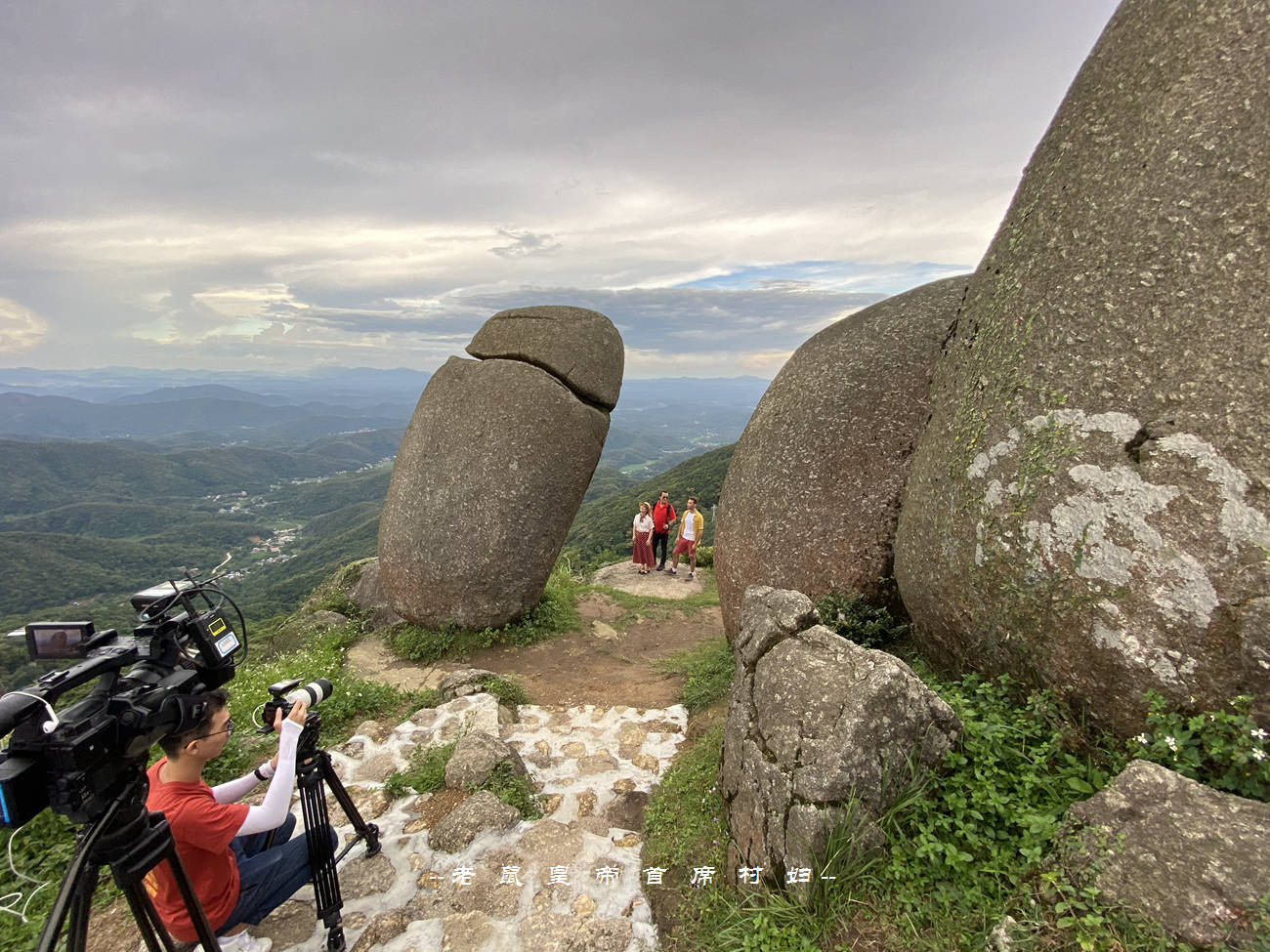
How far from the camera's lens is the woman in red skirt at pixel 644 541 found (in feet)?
48.8

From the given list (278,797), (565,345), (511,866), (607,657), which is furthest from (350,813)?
(565,345)

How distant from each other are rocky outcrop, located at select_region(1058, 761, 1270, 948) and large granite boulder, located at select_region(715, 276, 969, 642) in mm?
2821

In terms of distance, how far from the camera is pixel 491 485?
31.2ft

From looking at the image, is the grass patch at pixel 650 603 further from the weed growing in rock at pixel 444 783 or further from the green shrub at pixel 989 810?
the green shrub at pixel 989 810

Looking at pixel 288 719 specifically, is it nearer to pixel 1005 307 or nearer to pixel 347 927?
pixel 347 927

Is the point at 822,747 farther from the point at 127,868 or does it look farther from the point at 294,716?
the point at 127,868

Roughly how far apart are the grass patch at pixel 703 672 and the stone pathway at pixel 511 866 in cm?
68

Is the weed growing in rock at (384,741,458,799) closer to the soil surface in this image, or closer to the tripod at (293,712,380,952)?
the tripod at (293,712,380,952)

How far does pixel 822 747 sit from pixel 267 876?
3.71 metres

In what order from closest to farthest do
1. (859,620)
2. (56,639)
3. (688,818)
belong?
(56,639), (688,818), (859,620)

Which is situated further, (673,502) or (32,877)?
(673,502)

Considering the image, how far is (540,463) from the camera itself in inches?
380

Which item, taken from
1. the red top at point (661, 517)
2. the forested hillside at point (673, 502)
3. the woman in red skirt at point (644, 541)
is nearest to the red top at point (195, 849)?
the woman in red skirt at point (644, 541)

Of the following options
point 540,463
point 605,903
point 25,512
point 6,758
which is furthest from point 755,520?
point 25,512
